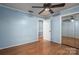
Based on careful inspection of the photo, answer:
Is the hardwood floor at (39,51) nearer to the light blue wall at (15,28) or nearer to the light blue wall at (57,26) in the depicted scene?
the light blue wall at (15,28)

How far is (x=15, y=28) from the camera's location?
3.07m

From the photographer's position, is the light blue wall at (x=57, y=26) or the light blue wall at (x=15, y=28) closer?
the light blue wall at (x=15, y=28)

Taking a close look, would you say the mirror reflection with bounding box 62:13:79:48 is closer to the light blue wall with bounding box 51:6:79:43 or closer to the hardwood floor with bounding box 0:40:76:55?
the light blue wall with bounding box 51:6:79:43

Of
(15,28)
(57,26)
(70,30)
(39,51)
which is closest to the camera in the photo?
(39,51)

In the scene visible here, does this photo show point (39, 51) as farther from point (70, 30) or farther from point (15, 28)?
point (70, 30)

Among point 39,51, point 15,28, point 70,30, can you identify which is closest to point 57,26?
point 70,30

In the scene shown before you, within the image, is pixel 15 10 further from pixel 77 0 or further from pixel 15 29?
pixel 77 0

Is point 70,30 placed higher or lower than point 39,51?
higher

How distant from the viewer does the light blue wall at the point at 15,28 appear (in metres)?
2.65

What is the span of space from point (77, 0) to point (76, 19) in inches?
107

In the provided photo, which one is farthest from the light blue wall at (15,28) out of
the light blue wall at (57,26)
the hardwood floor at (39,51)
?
the light blue wall at (57,26)

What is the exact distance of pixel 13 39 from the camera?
3.01 meters

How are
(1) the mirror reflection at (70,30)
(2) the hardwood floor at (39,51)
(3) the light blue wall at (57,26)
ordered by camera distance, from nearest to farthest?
(2) the hardwood floor at (39,51) → (1) the mirror reflection at (70,30) → (3) the light blue wall at (57,26)
